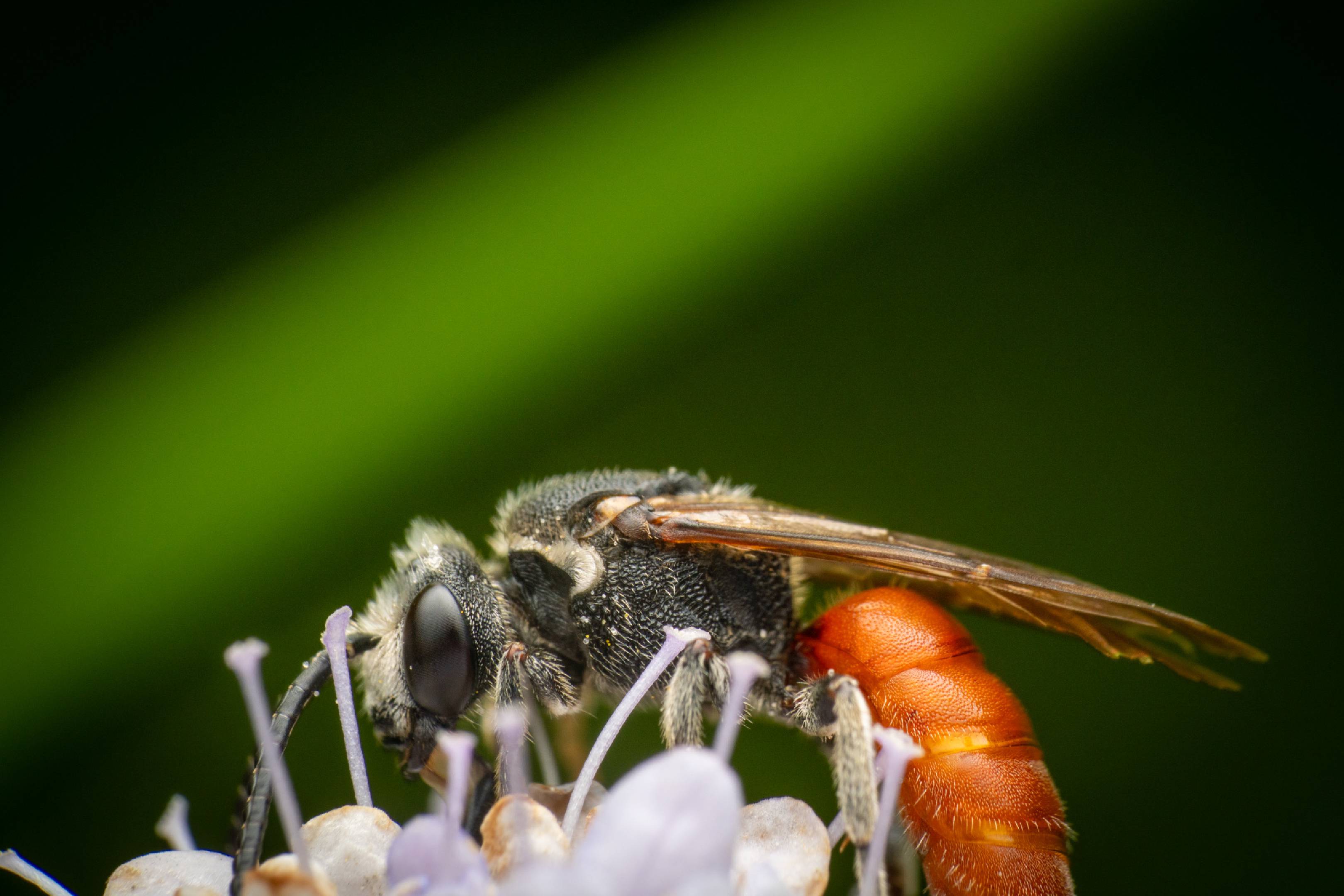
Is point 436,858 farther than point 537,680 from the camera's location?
No

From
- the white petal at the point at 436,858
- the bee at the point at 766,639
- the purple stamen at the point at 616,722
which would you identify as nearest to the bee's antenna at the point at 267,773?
the bee at the point at 766,639

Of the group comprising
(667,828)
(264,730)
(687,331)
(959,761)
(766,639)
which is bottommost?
(959,761)

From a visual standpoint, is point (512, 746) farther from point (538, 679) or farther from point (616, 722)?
point (538, 679)

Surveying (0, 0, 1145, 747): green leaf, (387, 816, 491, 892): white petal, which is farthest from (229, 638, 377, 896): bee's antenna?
(0, 0, 1145, 747): green leaf

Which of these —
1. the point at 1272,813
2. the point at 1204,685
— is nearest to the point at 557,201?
the point at 1204,685

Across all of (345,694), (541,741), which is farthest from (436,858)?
(541,741)

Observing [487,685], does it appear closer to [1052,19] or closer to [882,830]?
[882,830]

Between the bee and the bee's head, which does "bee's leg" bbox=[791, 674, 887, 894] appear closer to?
the bee
